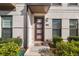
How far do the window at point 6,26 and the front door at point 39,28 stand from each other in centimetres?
138

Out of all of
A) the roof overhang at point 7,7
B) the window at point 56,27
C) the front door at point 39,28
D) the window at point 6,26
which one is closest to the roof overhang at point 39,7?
the front door at point 39,28

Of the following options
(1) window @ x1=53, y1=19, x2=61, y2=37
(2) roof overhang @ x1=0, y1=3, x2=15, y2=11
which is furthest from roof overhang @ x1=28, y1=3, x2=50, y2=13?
(2) roof overhang @ x1=0, y1=3, x2=15, y2=11

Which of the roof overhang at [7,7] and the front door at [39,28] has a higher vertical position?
the roof overhang at [7,7]

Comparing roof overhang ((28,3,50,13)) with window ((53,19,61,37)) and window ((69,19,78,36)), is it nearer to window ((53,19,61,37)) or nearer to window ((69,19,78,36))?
window ((53,19,61,37))

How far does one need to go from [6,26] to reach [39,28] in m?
1.59

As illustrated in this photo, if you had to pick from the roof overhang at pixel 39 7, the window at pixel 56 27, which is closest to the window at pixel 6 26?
the roof overhang at pixel 39 7

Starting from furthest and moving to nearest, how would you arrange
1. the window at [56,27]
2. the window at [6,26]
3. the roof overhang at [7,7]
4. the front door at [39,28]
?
the front door at [39,28] < the window at [56,27] < the window at [6,26] < the roof overhang at [7,7]

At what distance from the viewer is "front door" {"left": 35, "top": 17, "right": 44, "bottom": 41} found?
36.9ft

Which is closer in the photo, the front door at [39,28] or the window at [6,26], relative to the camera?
the window at [6,26]

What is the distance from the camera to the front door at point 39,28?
11237mm

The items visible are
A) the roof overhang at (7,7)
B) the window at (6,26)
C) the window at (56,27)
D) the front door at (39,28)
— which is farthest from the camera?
the front door at (39,28)

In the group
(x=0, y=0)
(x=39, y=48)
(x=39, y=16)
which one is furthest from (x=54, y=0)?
(x=39, y=16)

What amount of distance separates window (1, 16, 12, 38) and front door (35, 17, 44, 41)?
138 centimetres

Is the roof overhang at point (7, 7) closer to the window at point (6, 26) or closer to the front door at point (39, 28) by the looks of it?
the window at point (6, 26)
